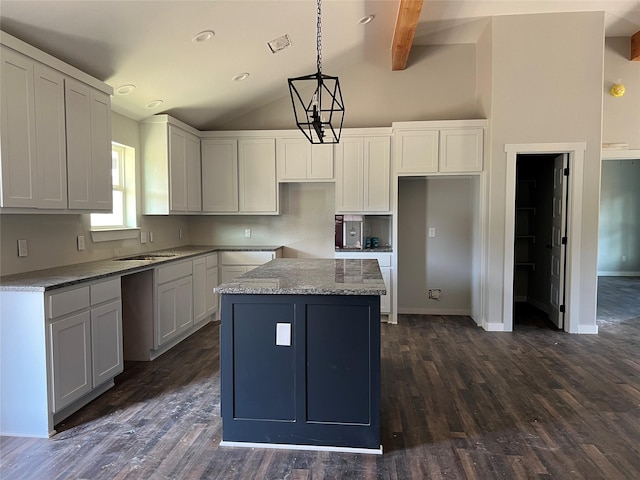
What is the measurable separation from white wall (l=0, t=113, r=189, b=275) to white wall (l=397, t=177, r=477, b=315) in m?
3.17

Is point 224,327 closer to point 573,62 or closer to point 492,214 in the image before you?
point 492,214

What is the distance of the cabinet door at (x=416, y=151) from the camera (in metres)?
4.78

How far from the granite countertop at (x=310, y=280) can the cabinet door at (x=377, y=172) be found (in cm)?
194

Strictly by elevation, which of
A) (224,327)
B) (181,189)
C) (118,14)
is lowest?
(224,327)

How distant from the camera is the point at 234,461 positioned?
85.9 inches

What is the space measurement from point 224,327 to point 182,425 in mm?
786

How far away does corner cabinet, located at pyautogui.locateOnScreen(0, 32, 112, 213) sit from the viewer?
7.73ft

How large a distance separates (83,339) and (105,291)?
1.20 feet

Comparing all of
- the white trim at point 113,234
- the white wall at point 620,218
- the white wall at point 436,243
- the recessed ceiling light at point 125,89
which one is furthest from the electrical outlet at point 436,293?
the white wall at point 620,218

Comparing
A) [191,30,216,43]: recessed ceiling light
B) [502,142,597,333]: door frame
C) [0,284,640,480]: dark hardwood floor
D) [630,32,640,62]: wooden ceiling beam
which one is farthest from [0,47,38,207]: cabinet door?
[630,32,640,62]: wooden ceiling beam

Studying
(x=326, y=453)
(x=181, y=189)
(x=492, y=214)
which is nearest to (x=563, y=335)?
(x=492, y=214)

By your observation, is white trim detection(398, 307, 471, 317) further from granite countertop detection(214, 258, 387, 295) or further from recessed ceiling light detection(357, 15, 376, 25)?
recessed ceiling light detection(357, 15, 376, 25)

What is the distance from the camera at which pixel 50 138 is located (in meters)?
2.66

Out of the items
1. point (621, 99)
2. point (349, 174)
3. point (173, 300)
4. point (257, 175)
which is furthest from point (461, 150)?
point (173, 300)
